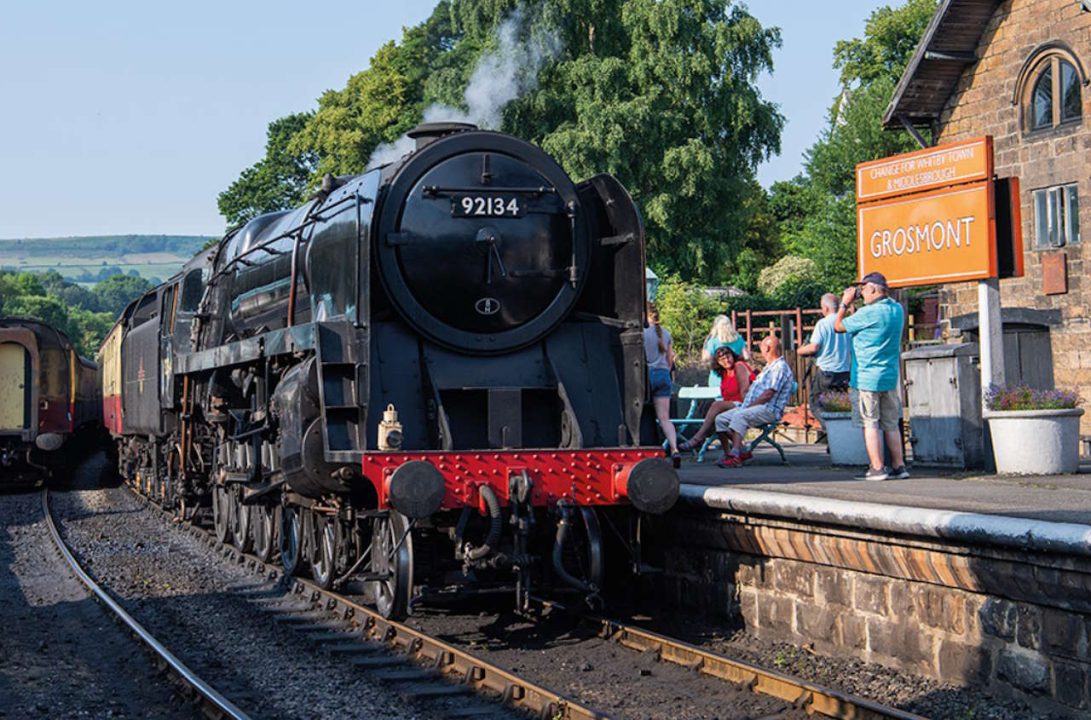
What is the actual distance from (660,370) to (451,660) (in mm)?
4229

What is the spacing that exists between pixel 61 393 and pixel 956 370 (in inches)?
688

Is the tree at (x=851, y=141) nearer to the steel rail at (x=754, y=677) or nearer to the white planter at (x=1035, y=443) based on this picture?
the white planter at (x=1035, y=443)

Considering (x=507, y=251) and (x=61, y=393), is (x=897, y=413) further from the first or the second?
(x=61, y=393)

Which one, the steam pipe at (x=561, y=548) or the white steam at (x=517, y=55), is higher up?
the white steam at (x=517, y=55)

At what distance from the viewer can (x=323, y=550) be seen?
957 centimetres

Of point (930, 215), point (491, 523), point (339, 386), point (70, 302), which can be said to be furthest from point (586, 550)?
point (70, 302)

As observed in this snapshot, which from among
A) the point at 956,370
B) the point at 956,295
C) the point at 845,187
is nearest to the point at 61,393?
the point at 956,295

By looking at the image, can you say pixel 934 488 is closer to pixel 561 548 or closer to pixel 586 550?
pixel 586 550

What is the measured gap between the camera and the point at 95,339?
350 ft

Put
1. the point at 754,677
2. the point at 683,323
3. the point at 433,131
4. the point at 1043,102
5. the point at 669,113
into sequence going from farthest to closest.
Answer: the point at 669,113 < the point at 683,323 < the point at 1043,102 < the point at 433,131 < the point at 754,677

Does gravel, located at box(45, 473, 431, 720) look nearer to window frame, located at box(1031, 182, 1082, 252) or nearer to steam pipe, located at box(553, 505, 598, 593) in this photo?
steam pipe, located at box(553, 505, 598, 593)

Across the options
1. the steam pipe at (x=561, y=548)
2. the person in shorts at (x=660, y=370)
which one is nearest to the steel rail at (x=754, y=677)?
the steam pipe at (x=561, y=548)

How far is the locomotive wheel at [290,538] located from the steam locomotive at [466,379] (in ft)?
1.68

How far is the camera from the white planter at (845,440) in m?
11.1
